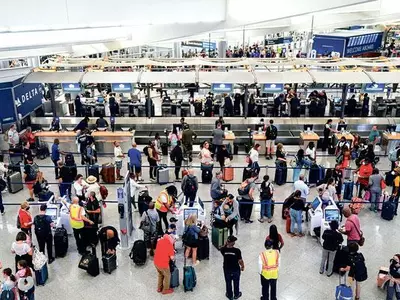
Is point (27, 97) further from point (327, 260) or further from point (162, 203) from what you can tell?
point (327, 260)

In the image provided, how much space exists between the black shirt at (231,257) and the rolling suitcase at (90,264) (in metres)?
2.57

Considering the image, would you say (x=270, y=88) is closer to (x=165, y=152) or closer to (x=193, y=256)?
(x=165, y=152)

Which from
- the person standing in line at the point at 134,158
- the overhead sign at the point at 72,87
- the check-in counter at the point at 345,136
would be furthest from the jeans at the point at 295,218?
the overhead sign at the point at 72,87

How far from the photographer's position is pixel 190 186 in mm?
9797

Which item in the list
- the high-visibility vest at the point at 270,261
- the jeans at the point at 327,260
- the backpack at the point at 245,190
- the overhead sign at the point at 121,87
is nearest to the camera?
the high-visibility vest at the point at 270,261

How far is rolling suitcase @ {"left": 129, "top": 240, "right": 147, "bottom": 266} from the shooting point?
27.4ft

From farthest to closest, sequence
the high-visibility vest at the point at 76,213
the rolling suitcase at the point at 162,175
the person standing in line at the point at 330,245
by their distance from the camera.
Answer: the rolling suitcase at the point at 162,175 → the high-visibility vest at the point at 76,213 → the person standing in line at the point at 330,245

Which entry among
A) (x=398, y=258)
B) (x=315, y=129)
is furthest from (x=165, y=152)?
(x=398, y=258)

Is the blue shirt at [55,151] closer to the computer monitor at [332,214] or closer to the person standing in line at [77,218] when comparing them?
the person standing in line at [77,218]

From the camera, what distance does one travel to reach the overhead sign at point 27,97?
1580 centimetres

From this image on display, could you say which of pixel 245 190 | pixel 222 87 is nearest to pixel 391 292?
pixel 245 190

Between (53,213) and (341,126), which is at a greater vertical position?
(341,126)

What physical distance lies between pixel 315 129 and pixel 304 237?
7.83m

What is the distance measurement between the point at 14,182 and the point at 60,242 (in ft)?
13.0
